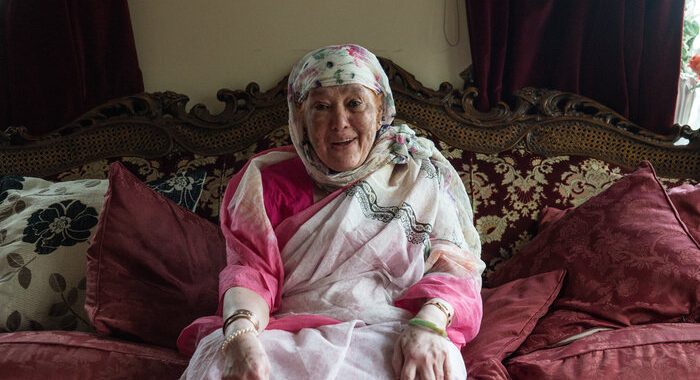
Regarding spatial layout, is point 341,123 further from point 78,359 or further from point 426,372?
point 78,359

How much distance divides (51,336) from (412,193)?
933mm

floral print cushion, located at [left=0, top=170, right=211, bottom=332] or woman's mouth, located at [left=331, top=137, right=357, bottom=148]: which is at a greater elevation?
woman's mouth, located at [left=331, top=137, right=357, bottom=148]

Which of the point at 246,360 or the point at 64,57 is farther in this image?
the point at 64,57

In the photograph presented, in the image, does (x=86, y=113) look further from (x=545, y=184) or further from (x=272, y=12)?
(x=545, y=184)

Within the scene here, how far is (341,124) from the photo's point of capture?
59.2 inches

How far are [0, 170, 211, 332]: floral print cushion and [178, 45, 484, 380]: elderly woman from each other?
451mm

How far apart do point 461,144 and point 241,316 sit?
3.67 feet

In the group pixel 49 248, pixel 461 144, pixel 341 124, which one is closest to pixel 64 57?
pixel 49 248

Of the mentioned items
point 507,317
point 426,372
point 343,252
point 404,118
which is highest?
point 404,118

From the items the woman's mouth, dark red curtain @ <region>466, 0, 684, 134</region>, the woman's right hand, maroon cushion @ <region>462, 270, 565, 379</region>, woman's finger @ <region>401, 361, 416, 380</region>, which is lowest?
maroon cushion @ <region>462, 270, 565, 379</region>

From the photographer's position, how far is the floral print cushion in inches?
65.8

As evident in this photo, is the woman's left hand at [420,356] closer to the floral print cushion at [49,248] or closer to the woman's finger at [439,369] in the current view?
the woman's finger at [439,369]

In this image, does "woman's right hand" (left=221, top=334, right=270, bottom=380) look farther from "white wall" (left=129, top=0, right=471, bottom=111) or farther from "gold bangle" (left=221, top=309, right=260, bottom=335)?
"white wall" (left=129, top=0, right=471, bottom=111)

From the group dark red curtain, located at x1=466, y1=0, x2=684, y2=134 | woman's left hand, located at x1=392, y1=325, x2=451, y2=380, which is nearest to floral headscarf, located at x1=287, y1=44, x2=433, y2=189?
woman's left hand, located at x1=392, y1=325, x2=451, y2=380
